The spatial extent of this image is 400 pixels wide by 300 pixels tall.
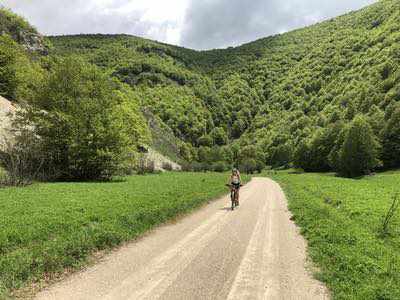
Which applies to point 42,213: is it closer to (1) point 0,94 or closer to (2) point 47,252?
(2) point 47,252

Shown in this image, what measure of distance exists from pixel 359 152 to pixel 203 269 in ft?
249

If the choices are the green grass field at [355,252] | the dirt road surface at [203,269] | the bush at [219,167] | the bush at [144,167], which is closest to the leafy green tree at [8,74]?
the bush at [144,167]

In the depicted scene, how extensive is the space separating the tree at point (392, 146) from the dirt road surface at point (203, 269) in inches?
3102

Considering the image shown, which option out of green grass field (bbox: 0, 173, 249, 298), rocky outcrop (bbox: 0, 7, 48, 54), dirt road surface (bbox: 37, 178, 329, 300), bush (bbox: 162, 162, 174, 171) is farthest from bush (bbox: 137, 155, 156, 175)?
dirt road surface (bbox: 37, 178, 329, 300)

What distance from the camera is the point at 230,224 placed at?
16250 mm

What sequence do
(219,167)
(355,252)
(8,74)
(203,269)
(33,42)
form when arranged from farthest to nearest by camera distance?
(219,167), (33,42), (8,74), (355,252), (203,269)

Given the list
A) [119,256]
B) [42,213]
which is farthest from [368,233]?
[42,213]

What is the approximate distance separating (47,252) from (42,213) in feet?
19.8

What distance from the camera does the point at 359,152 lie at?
76625 mm

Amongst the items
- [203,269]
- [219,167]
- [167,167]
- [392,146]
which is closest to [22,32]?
[167,167]

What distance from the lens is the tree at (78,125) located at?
1532 inches

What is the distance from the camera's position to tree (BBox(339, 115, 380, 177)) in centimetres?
7644

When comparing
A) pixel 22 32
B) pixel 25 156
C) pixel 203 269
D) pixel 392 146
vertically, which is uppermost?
pixel 22 32

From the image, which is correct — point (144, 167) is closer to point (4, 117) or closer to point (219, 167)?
point (4, 117)
